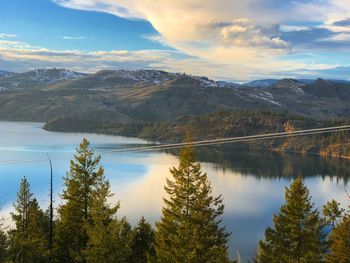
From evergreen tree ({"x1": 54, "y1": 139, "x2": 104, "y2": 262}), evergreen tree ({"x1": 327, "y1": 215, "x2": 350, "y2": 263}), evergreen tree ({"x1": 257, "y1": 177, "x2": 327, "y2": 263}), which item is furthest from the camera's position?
evergreen tree ({"x1": 327, "y1": 215, "x2": 350, "y2": 263})

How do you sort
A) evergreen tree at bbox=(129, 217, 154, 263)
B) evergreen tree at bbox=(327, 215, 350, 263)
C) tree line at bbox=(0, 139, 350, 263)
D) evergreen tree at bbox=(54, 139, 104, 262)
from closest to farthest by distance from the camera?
tree line at bbox=(0, 139, 350, 263) → evergreen tree at bbox=(54, 139, 104, 262) → evergreen tree at bbox=(327, 215, 350, 263) → evergreen tree at bbox=(129, 217, 154, 263)

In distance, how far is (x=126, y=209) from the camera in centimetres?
5800

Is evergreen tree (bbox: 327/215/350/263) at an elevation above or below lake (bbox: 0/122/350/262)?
above

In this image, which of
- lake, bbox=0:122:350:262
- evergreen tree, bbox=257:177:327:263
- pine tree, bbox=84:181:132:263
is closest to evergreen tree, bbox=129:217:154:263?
lake, bbox=0:122:350:262

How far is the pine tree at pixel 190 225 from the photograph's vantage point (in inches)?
795

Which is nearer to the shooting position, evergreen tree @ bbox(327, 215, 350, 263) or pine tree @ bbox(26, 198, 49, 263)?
pine tree @ bbox(26, 198, 49, 263)

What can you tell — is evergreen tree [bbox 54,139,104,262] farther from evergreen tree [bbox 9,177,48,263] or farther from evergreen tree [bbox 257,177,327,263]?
evergreen tree [bbox 257,177,327,263]

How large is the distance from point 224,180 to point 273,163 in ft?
130

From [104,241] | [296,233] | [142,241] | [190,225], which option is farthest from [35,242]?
[296,233]

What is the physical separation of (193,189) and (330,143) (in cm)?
15146

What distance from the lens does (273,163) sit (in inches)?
4919

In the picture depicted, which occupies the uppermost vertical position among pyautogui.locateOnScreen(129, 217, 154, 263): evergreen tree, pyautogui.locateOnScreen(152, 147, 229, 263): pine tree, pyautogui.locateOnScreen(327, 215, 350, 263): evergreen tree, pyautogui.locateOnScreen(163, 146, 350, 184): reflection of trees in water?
pyautogui.locateOnScreen(152, 147, 229, 263): pine tree

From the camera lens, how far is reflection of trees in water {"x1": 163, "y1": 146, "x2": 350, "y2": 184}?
4139 inches

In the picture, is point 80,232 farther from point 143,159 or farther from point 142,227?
point 143,159
